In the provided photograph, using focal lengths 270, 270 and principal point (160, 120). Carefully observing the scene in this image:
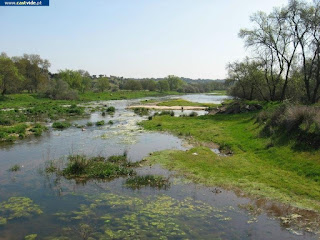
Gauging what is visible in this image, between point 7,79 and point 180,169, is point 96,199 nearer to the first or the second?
point 180,169

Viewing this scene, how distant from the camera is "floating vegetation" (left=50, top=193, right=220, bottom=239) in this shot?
10.2 meters

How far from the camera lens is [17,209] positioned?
39.6ft

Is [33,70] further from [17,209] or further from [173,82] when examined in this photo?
[173,82]

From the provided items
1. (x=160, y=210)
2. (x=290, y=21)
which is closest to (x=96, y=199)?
(x=160, y=210)

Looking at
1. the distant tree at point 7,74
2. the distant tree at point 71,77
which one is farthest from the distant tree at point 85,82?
the distant tree at point 7,74

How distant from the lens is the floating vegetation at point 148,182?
15.0m

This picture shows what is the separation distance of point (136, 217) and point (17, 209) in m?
5.41

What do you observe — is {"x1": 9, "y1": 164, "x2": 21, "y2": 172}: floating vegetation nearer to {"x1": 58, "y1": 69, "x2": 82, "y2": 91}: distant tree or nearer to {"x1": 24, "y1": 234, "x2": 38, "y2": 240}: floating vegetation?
{"x1": 24, "y1": 234, "x2": 38, "y2": 240}: floating vegetation

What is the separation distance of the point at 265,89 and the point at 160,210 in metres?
48.9

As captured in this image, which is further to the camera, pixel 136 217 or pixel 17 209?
pixel 17 209

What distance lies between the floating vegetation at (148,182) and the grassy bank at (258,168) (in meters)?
2.09

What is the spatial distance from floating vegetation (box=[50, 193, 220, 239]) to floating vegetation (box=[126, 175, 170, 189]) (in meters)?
1.43

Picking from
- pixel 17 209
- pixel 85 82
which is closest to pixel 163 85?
pixel 85 82

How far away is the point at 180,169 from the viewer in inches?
700
